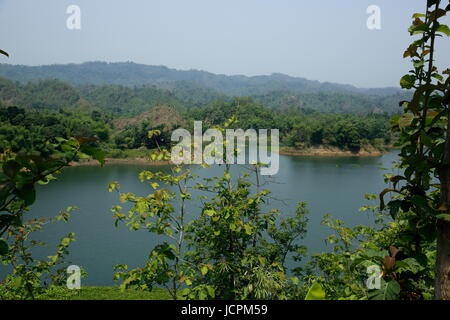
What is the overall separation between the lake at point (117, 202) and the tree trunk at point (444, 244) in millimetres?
1479

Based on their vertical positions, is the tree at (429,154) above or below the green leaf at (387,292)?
above

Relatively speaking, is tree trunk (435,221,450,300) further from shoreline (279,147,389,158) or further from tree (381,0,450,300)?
shoreline (279,147,389,158)

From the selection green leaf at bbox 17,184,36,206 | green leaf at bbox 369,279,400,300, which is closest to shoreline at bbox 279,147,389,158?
green leaf at bbox 369,279,400,300

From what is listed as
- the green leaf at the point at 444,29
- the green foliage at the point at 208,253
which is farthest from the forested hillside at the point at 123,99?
the green leaf at the point at 444,29

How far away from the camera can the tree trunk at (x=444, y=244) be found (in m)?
0.87

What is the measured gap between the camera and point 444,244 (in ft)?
2.96

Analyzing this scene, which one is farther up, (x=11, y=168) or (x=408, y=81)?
(x=408, y=81)

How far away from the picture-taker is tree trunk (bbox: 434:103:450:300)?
870 millimetres

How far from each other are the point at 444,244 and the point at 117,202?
15.3 metres

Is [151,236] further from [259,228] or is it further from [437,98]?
[437,98]

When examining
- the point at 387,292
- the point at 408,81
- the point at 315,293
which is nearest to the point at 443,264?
the point at 387,292

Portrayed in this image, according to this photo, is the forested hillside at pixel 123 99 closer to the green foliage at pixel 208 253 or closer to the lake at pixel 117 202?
the lake at pixel 117 202

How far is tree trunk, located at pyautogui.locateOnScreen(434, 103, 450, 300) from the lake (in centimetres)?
148

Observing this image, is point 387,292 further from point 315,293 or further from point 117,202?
point 117,202
